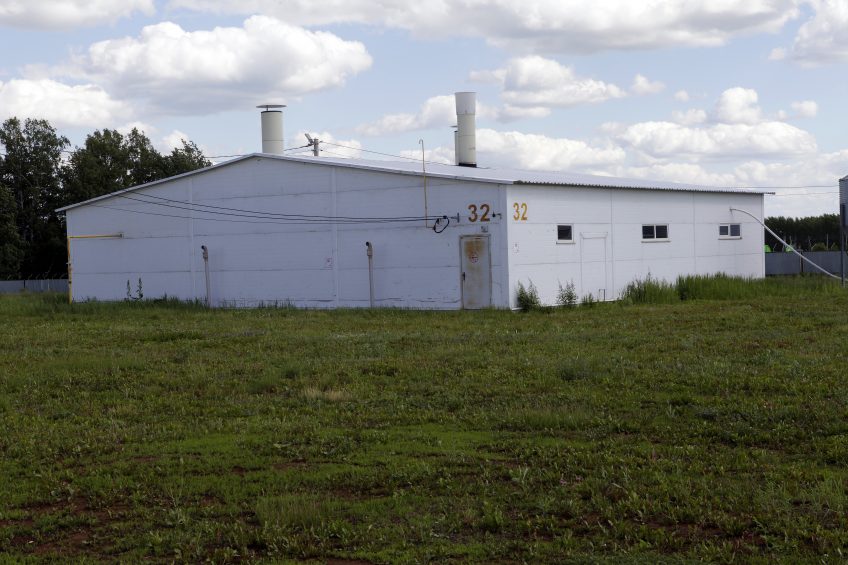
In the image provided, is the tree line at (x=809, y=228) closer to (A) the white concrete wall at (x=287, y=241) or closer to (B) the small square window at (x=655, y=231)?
(B) the small square window at (x=655, y=231)

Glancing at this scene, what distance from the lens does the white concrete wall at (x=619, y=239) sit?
2697cm

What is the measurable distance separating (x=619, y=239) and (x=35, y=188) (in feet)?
144

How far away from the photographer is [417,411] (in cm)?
1070

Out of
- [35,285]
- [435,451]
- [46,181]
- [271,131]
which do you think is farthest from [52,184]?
[435,451]

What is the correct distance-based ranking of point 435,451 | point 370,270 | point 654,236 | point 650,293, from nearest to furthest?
point 435,451 < point 370,270 < point 650,293 < point 654,236

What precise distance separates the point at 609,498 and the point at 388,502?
1.56 m

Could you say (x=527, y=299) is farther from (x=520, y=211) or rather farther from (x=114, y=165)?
(x=114, y=165)

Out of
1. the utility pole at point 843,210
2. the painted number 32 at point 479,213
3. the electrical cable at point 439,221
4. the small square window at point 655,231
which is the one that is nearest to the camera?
the painted number 32 at point 479,213

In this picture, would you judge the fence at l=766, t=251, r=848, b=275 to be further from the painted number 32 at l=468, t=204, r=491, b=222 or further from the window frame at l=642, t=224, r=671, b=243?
the painted number 32 at l=468, t=204, r=491, b=222

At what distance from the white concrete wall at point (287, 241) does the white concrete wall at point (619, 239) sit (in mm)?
1382

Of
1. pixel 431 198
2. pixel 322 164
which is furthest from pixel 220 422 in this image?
pixel 322 164

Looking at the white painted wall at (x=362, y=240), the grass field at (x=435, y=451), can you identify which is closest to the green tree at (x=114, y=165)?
the white painted wall at (x=362, y=240)

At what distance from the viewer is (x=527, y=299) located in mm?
26000

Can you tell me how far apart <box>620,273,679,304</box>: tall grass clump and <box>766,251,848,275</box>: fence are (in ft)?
56.2
